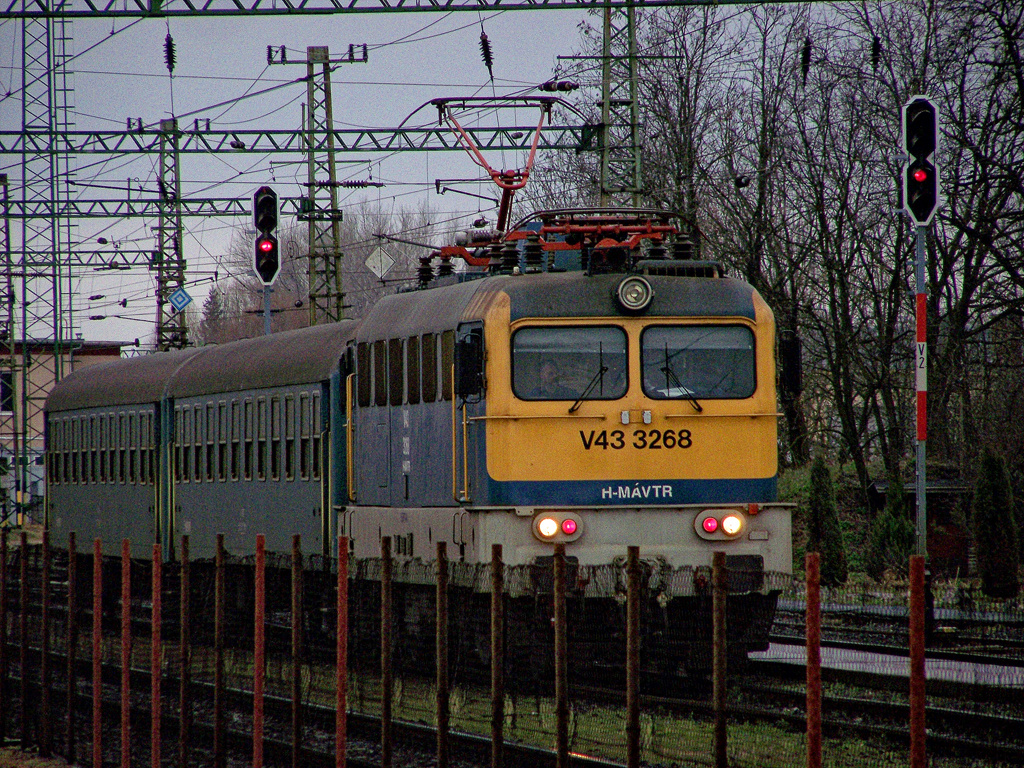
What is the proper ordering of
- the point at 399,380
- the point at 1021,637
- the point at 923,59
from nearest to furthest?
the point at 1021,637
the point at 399,380
the point at 923,59

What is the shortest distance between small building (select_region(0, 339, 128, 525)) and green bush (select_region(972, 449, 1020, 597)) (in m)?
16.0

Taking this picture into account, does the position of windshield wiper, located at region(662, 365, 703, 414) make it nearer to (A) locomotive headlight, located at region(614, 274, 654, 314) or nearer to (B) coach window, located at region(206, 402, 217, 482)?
(A) locomotive headlight, located at region(614, 274, 654, 314)

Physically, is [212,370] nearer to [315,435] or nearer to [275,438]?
[275,438]

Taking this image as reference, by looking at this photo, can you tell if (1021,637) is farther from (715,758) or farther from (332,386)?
(332,386)

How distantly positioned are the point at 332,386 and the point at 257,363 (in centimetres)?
290

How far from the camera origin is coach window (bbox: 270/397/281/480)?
1880 centimetres

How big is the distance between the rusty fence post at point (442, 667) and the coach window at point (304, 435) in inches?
328

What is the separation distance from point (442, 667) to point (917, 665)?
152 inches

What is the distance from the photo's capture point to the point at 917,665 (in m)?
6.52

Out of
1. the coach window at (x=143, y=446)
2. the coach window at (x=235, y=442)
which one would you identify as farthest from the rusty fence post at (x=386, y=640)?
the coach window at (x=143, y=446)

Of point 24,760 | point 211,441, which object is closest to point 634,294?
point 24,760

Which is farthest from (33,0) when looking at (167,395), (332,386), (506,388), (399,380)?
(506,388)

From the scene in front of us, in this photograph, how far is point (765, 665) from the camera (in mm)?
12898

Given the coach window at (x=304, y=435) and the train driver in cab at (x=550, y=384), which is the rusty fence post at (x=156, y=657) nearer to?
the train driver in cab at (x=550, y=384)
